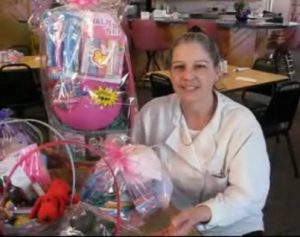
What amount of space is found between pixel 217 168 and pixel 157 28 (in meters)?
5.23

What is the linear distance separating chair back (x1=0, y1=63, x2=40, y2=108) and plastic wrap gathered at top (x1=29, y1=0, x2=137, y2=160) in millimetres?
2537

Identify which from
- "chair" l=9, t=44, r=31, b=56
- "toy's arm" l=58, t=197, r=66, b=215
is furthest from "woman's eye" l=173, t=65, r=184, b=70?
"chair" l=9, t=44, r=31, b=56

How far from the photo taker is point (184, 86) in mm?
1593

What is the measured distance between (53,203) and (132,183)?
23 centimetres

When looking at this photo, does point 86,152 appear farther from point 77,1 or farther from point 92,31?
point 77,1

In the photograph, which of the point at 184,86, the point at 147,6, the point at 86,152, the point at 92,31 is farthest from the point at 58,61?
the point at 147,6

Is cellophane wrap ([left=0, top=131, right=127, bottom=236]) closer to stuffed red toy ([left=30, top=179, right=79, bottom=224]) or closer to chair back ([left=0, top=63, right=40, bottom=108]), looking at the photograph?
stuffed red toy ([left=30, top=179, right=79, bottom=224])

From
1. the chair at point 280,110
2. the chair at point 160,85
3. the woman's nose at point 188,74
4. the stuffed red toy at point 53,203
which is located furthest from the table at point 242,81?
the stuffed red toy at point 53,203

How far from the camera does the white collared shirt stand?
4.91 feet

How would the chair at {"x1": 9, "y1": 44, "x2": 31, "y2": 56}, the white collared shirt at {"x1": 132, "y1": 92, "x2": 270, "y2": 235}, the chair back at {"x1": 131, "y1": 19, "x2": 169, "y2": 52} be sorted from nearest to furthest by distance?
the white collared shirt at {"x1": 132, "y1": 92, "x2": 270, "y2": 235}
the chair at {"x1": 9, "y1": 44, "x2": 31, "y2": 56}
the chair back at {"x1": 131, "y1": 19, "x2": 169, "y2": 52}

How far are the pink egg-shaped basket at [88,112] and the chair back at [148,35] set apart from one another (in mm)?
5145

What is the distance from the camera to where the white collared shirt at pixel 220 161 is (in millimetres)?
1495

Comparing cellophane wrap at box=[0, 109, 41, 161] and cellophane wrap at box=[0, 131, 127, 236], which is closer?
cellophane wrap at box=[0, 131, 127, 236]

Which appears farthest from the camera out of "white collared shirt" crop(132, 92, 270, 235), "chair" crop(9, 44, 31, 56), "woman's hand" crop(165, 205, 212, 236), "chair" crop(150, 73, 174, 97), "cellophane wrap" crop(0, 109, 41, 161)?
"chair" crop(9, 44, 31, 56)
